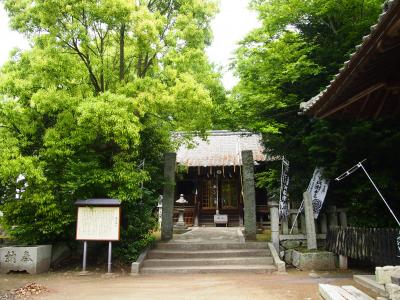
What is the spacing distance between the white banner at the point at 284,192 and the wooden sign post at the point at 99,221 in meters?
4.91

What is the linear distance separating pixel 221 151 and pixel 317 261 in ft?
41.1

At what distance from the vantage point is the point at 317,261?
9.34 meters

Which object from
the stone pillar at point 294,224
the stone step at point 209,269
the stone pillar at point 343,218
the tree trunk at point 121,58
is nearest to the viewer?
the stone step at point 209,269

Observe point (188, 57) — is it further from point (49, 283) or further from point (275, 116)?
point (49, 283)

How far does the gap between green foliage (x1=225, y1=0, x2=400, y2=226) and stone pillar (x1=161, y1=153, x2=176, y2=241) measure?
245cm

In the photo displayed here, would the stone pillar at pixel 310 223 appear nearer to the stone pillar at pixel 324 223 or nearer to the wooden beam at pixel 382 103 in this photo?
the stone pillar at pixel 324 223

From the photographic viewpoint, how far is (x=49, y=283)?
811cm

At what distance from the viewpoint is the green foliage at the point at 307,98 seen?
9000 mm

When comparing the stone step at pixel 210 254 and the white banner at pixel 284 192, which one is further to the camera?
the white banner at pixel 284 192

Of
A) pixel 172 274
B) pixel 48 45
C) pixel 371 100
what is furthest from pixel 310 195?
pixel 48 45

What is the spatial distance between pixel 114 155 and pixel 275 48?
5.96 metres

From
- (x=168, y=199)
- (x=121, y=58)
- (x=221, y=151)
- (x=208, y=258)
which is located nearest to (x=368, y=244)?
(x=208, y=258)

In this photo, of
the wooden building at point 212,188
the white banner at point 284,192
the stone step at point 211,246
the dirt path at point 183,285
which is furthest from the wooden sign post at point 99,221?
the wooden building at point 212,188

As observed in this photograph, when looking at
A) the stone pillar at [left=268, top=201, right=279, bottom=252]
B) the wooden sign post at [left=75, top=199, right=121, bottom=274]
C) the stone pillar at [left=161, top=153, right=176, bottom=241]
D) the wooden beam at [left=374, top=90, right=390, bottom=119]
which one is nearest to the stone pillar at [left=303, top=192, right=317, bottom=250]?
the stone pillar at [left=268, top=201, right=279, bottom=252]
